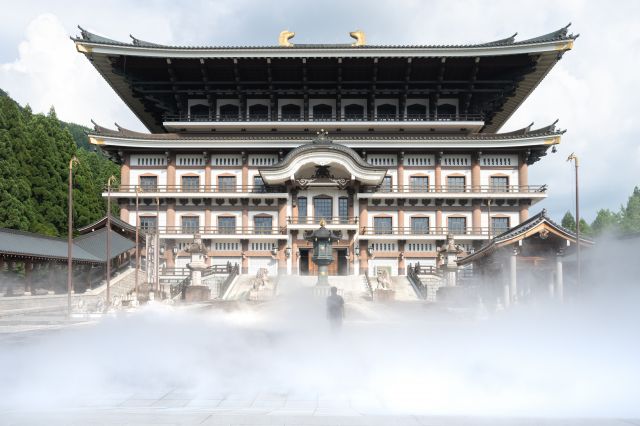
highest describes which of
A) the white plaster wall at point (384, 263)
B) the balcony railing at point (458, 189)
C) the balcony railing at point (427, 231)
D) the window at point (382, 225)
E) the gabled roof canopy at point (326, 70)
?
the gabled roof canopy at point (326, 70)

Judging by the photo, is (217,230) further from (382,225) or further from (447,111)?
(447,111)

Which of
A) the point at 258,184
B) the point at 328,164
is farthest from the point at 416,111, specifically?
the point at 258,184

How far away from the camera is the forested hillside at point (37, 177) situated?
158 ft

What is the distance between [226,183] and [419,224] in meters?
18.9

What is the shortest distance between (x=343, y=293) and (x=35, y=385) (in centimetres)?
2747

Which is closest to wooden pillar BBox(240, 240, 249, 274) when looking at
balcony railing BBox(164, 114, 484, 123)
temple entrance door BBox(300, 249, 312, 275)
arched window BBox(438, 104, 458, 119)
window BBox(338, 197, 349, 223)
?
temple entrance door BBox(300, 249, 312, 275)

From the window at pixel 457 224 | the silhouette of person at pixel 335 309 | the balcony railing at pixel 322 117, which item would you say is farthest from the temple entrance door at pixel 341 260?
the silhouette of person at pixel 335 309

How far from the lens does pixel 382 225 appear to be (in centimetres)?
4966

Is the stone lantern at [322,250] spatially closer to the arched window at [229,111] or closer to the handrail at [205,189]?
the handrail at [205,189]

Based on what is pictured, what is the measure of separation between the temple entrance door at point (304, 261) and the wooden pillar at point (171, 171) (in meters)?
14.0

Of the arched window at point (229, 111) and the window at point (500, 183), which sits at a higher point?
the arched window at point (229, 111)

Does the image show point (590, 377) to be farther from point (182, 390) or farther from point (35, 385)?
point (35, 385)

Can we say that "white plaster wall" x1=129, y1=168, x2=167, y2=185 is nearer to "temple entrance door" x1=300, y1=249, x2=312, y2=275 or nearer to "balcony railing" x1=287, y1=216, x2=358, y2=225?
"balcony railing" x1=287, y1=216, x2=358, y2=225

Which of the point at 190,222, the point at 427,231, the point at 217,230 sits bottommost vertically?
the point at 427,231
